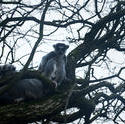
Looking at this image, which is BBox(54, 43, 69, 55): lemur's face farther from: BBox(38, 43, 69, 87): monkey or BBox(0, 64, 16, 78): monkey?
BBox(0, 64, 16, 78): monkey

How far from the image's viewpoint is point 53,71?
8.23m

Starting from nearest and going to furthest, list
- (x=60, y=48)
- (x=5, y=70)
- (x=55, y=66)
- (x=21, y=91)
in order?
1. (x=21, y=91)
2. (x=5, y=70)
3. (x=55, y=66)
4. (x=60, y=48)

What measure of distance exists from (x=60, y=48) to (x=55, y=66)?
775mm

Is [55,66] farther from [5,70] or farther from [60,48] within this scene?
[5,70]

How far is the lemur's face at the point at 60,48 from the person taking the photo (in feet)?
29.3

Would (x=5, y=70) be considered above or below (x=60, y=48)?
below

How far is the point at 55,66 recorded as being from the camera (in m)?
8.43

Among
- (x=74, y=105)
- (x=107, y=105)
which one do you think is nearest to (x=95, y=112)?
(x=107, y=105)

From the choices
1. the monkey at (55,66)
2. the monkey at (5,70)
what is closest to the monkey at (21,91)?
the monkey at (5,70)

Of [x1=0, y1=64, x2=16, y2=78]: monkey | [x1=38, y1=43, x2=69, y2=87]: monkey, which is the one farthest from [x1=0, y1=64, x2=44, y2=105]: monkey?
[x1=38, y1=43, x2=69, y2=87]: monkey

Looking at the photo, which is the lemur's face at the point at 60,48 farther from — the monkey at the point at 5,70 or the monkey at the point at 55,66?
the monkey at the point at 5,70

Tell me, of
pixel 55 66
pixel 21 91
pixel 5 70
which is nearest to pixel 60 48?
pixel 55 66

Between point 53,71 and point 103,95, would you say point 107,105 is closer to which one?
point 103,95

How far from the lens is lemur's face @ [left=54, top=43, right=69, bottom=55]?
29.3 feet
